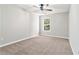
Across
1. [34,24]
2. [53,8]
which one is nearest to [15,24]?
[34,24]

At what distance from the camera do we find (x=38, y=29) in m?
2.11

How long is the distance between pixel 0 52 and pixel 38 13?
3.63 ft

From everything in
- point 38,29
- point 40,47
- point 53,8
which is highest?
point 53,8

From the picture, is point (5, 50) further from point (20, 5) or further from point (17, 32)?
point (20, 5)

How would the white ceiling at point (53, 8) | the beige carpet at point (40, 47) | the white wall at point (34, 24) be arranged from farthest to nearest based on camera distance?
the white wall at point (34, 24), the beige carpet at point (40, 47), the white ceiling at point (53, 8)

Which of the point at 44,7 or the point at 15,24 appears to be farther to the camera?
the point at 15,24

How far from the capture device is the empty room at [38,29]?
6.32 ft

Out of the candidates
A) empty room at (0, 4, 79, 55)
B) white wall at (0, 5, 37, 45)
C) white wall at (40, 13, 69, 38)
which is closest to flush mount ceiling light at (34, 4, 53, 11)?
empty room at (0, 4, 79, 55)

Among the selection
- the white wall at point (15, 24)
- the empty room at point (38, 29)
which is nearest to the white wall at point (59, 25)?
the empty room at point (38, 29)

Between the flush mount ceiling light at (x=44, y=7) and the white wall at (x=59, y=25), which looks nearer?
the flush mount ceiling light at (x=44, y=7)

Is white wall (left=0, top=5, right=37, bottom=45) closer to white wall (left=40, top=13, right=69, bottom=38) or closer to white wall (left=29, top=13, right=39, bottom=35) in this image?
white wall (left=29, top=13, right=39, bottom=35)

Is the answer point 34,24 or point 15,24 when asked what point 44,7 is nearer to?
point 34,24

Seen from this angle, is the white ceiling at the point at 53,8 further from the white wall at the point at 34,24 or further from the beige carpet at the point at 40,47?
the beige carpet at the point at 40,47

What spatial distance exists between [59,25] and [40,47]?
0.65m
